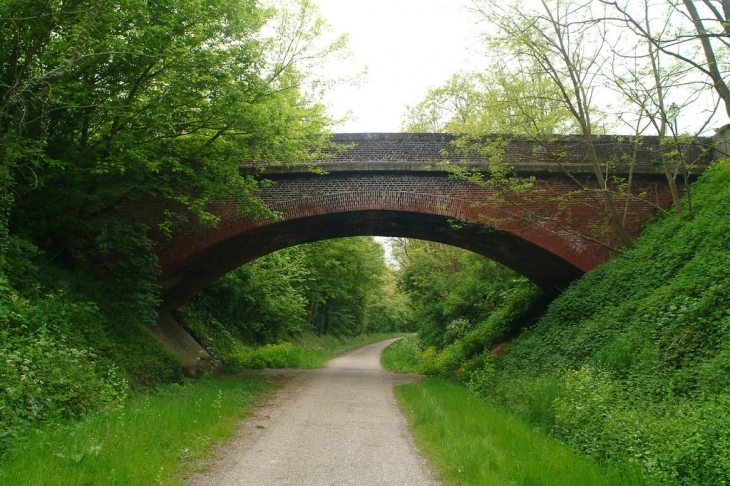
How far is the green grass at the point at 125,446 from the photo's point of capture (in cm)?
374

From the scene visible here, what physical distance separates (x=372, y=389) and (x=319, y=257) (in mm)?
14833

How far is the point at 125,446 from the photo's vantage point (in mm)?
4434

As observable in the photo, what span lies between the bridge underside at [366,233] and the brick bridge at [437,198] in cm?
10

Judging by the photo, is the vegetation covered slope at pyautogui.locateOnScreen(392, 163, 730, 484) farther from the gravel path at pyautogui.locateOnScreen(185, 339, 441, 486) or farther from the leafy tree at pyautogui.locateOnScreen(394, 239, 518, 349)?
the leafy tree at pyautogui.locateOnScreen(394, 239, 518, 349)

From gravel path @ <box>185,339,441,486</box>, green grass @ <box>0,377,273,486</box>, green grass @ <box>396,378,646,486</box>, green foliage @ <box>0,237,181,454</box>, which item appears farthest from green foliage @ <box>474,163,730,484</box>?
green foliage @ <box>0,237,181,454</box>

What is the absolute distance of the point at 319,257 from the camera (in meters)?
25.7

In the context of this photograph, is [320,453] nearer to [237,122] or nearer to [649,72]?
[237,122]

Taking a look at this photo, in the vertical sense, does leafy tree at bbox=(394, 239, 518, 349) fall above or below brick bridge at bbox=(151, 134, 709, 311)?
below

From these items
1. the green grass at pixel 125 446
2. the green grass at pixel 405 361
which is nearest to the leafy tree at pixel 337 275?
the green grass at pixel 405 361

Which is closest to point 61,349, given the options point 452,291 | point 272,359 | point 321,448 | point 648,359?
point 321,448

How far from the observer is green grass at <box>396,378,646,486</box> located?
4184 mm

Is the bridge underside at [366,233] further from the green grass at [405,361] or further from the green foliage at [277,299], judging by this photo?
the green grass at [405,361]

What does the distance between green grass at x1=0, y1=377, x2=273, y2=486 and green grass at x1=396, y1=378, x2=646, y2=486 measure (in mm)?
2321

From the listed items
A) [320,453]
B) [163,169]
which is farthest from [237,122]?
[320,453]
